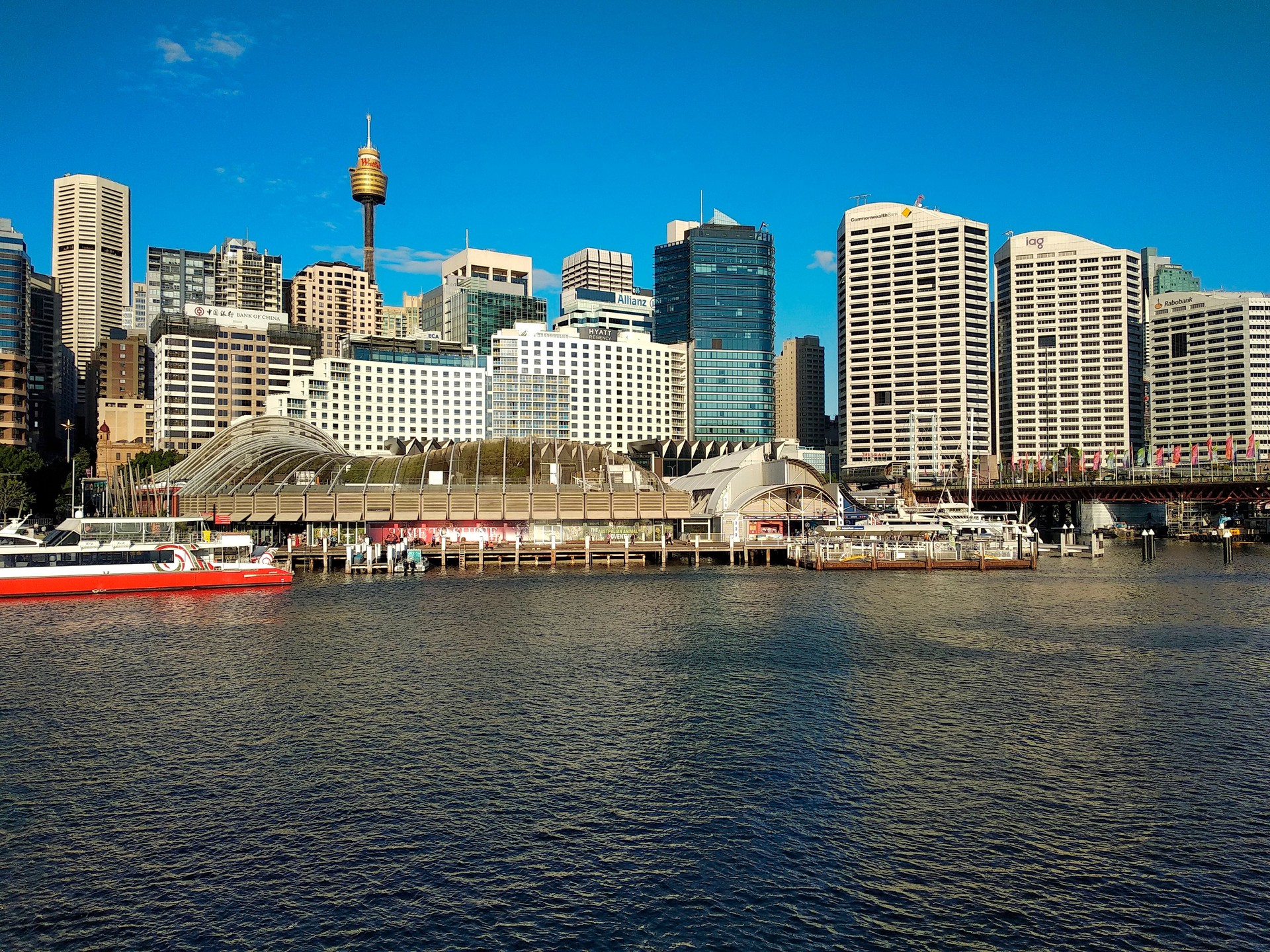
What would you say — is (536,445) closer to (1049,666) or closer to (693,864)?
(1049,666)

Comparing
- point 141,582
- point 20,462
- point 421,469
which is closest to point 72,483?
point 20,462

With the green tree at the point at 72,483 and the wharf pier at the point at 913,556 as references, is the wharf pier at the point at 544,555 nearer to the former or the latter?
the wharf pier at the point at 913,556

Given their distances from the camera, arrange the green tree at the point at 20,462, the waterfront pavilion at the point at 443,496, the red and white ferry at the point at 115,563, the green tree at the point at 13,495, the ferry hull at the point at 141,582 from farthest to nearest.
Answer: the green tree at the point at 20,462
the green tree at the point at 13,495
the waterfront pavilion at the point at 443,496
the red and white ferry at the point at 115,563
the ferry hull at the point at 141,582

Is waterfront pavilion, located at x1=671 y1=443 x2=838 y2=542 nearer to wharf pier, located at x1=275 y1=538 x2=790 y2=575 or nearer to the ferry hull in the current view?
wharf pier, located at x1=275 y1=538 x2=790 y2=575

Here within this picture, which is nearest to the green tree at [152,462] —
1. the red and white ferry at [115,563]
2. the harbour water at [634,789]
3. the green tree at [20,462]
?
the green tree at [20,462]

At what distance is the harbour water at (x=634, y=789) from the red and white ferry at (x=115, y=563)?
→ 21768 millimetres

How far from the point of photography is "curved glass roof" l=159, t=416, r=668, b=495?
133 meters

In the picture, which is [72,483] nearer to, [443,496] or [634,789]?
[443,496]

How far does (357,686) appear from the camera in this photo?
50.8 metres

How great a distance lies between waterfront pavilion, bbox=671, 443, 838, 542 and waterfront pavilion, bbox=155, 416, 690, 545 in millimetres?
6324

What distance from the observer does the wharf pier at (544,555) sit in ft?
394

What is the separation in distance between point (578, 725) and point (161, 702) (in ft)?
66.0

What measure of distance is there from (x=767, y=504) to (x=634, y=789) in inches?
4239

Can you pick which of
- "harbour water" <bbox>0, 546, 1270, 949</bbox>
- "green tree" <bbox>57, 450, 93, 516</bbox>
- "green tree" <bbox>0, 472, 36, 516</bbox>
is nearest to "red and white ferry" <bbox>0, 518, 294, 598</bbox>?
"harbour water" <bbox>0, 546, 1270, 949</bbox>
